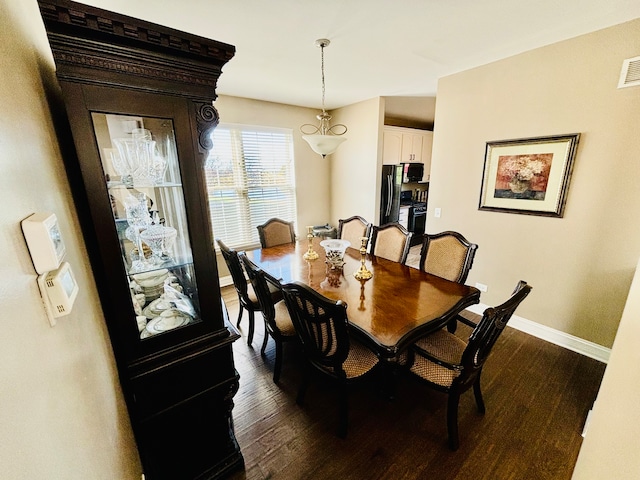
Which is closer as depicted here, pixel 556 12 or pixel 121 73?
pixel 121 73

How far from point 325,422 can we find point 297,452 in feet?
0.85

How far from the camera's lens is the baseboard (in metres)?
2.28

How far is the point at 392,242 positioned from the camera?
8.89 feet

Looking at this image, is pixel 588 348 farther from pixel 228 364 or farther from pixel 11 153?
pixel 11 153

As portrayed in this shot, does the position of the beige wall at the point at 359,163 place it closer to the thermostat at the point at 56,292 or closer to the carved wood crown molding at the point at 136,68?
the carved wood crown molding at the point at 136,68

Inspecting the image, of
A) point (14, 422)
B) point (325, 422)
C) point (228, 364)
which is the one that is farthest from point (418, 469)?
point (14, 422)

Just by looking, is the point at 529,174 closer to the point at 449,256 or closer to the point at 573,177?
the point at 573,177

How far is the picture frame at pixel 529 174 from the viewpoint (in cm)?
228

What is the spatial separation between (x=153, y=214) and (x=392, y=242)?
213 cm

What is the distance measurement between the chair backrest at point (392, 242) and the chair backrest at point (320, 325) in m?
1.32

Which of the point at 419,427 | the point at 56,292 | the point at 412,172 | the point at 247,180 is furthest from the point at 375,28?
the point at 412,172

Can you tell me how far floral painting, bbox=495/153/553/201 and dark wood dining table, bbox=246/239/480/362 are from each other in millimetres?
1318

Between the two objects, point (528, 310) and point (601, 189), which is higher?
point (601, 189)

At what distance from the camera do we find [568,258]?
236cm
